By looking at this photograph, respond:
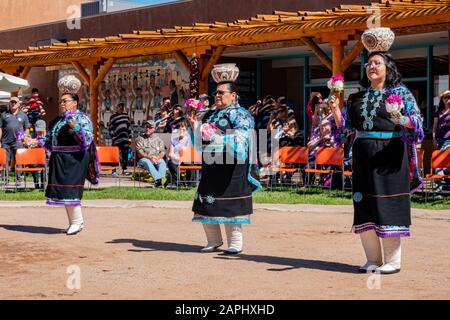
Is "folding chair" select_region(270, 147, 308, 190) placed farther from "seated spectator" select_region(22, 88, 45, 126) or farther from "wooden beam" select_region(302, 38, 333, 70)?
"seated spectator" select_region(22, 88, 45, 126)

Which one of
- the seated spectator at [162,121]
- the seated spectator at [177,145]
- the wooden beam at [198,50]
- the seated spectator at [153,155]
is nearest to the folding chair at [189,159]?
the seated spectator at [177,145]

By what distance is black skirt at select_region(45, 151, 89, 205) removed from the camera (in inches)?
407

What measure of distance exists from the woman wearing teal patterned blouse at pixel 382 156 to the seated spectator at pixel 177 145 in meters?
9.20

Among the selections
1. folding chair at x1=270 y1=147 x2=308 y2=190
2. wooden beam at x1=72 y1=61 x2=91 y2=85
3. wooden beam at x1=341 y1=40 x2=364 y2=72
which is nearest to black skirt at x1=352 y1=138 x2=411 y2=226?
folding chair at x1=270 y1=147 x2=308 y2=190

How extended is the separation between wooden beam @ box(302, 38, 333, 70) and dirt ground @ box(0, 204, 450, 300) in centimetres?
476

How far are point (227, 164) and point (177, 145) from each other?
8452 millimetres

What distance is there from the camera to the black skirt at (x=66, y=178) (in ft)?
33.9

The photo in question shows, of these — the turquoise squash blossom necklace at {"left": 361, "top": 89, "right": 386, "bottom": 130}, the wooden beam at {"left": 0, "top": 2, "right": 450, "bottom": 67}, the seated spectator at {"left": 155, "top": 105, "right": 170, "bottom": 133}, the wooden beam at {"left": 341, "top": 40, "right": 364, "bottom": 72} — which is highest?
the wooden beam at {"left": 0, "top": 2, "right": 450, "bottom": 67}

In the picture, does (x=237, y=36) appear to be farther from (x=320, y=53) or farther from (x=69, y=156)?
(x=69, y=156)

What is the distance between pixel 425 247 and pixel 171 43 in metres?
11.4

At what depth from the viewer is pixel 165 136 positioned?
1809 cm

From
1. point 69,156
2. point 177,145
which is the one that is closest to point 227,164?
point 69,156

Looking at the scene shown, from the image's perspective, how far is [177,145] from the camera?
55.4 feet
